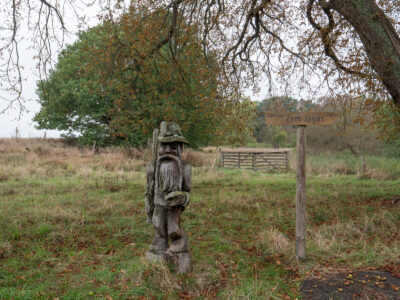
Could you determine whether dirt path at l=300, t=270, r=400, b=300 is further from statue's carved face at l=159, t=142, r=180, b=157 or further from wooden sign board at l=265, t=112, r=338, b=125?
statue's carved face at l=159, t=142, r=180, b=157

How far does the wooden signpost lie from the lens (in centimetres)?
559

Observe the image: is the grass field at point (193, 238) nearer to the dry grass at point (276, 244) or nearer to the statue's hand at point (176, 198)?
the dry grass at point (276, 244)

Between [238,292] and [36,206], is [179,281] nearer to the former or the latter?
[238,292]

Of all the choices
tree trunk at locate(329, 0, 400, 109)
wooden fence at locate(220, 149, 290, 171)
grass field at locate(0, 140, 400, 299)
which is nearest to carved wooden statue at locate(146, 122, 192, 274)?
grass field at locate(0, 140, 400, 299)

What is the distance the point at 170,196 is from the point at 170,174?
0.35m

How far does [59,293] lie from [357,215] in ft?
24.3

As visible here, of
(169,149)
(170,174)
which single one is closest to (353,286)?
(170,174)

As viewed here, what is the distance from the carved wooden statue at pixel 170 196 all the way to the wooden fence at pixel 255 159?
53.4ft

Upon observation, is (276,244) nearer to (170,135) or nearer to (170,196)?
(170,196)

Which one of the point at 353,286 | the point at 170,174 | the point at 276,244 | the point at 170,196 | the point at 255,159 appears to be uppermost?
the point at 170,174

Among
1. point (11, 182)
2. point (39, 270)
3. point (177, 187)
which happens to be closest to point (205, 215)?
point (177, 187)

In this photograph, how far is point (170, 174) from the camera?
4906mm

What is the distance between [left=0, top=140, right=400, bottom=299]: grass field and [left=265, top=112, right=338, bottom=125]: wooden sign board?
2.34 metres

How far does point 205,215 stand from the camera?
27.4ft
